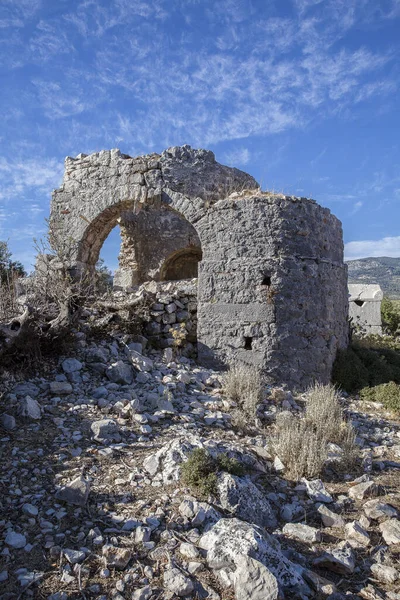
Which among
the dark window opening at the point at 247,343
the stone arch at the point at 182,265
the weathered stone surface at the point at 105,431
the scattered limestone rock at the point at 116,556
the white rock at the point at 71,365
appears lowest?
the scattered limestone rock at the point at 116,556

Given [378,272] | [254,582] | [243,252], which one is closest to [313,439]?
[254,582]

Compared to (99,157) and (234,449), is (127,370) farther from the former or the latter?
(99,157)

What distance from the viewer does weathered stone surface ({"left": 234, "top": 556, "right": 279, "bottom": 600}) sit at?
2.47 metres

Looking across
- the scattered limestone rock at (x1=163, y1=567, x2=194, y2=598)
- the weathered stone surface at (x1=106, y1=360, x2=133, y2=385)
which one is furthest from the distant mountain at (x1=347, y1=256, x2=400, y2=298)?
the scattered limestone rock at (x1=163, y1=567, x2=194, y2=598)

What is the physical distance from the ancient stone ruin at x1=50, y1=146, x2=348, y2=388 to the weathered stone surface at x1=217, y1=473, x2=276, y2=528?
380cm

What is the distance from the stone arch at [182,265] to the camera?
595 inches

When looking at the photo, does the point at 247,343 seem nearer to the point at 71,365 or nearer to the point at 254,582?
the point at 71,365

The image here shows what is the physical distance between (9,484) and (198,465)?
150 cm

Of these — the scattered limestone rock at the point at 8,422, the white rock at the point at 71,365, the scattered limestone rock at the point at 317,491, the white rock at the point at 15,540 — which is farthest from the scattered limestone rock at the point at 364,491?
the white rock at the point at 71,365

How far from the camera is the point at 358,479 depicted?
4332mm

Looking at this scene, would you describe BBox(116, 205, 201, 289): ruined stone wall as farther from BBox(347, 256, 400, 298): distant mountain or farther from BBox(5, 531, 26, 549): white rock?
BBox(347, 256, 400, 298): distant mountain

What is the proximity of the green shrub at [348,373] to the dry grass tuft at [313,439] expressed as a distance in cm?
205

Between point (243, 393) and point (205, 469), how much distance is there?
245 centimetres

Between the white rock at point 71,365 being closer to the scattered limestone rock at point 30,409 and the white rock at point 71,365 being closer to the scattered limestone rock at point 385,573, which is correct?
the scattered limestone rock at point 30,409
